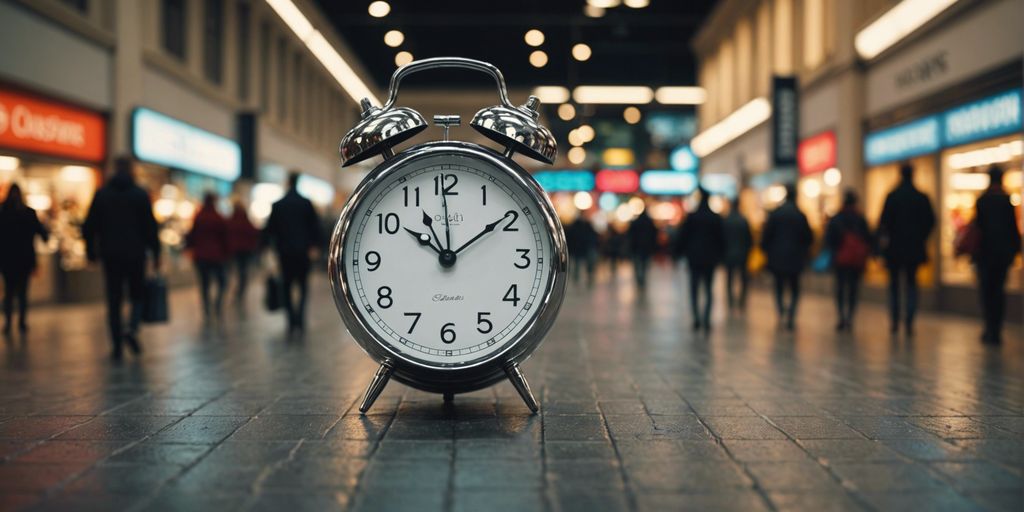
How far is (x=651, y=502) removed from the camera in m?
3.79

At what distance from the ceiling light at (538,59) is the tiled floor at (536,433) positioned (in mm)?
25999

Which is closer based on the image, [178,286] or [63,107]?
[63,107]

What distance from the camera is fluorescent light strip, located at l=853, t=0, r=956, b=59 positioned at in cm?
1512

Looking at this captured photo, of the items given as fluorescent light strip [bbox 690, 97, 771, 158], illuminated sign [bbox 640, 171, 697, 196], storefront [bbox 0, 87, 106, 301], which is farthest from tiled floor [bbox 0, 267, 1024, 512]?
illuminated sign [bbox 640, 171, 697, 196]

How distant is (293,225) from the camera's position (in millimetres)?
11602

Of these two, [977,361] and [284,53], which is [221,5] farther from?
[977,361]

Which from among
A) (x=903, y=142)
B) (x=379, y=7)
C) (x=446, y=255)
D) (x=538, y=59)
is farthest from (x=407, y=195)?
(x=538, y=59)

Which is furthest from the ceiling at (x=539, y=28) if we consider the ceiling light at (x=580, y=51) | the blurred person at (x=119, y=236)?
the blurred person at (x=119, y=236)

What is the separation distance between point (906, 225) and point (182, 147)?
560 inches

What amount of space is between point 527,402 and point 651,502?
1862 mm

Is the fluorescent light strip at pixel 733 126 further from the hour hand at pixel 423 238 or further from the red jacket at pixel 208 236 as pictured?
the hour hand at pixel 423 238

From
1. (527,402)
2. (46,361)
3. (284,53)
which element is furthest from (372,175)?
(284,53)

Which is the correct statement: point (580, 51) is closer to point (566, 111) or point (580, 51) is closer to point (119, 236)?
point (566, 111)

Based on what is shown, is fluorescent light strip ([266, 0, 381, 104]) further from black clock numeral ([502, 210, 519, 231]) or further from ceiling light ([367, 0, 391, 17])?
black clock numeral ([502, 210, 519, 231])
